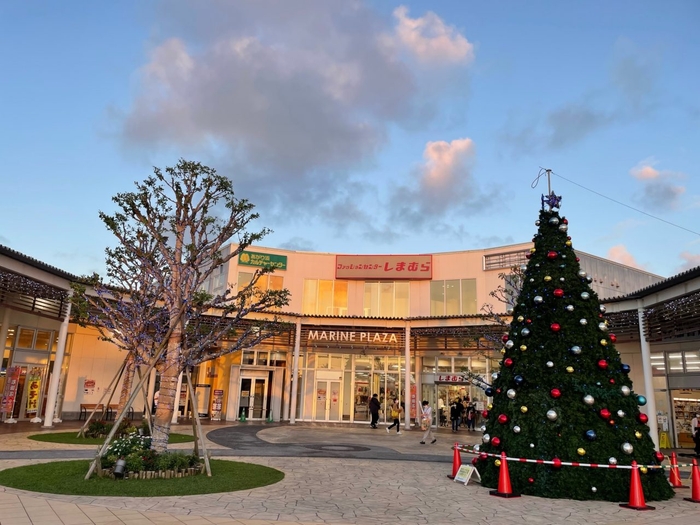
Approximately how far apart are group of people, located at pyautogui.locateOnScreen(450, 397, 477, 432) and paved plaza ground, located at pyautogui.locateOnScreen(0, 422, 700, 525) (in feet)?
35.5

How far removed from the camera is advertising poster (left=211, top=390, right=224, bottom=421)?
79.4 feet

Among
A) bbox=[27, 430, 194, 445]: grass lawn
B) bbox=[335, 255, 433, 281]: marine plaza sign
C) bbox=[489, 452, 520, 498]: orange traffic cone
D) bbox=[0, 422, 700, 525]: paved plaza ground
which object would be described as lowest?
bbox=[27, 430, 194, 445]: grass lawn

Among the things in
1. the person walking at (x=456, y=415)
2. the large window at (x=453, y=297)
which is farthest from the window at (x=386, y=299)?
the person walking at (x=456, y=415)

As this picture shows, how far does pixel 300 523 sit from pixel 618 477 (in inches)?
214

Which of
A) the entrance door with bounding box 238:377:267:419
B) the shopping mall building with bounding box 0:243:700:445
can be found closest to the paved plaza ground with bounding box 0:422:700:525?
the shopping mall building with bounding box 0:243:700:445

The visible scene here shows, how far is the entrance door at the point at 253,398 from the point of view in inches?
1000

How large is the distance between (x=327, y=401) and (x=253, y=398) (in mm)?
3822

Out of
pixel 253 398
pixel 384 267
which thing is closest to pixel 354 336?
pixel 384 267

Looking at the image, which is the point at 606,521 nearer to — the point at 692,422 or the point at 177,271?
the point at 177,271

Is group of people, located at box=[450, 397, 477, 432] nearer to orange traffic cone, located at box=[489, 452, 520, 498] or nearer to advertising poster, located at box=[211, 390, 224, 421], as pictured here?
advertising poster, located at box=[211, 390, 224, 421]

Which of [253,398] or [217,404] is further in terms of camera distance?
[253,398]

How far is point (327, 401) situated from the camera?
86.4ft

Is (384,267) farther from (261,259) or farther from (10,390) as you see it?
(10,390)

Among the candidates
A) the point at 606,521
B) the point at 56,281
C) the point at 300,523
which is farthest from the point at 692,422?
the point at 56,281
